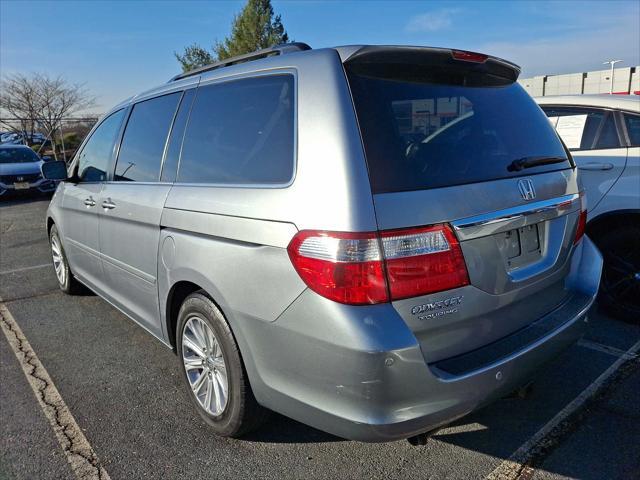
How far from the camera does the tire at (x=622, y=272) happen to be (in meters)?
3.88

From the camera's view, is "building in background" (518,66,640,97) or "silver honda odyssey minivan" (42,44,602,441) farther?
"building in background" (518,66,640,97)

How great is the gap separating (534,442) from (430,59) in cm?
192

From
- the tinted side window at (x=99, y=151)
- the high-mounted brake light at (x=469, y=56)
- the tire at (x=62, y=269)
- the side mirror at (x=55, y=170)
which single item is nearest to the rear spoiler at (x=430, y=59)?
the high-mounted brake light at (x=469, y=56)

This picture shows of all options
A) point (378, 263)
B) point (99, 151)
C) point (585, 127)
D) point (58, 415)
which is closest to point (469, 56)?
point (378, 263)

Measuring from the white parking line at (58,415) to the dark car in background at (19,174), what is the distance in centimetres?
1045

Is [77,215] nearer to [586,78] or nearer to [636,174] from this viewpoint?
[636,174]

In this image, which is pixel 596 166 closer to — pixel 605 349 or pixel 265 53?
pixel 605 349

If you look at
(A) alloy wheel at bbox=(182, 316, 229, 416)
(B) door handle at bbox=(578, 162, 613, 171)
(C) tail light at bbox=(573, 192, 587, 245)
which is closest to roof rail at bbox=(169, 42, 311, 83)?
(A) alloy wheel at bbox=(182, 316, 229, 416)

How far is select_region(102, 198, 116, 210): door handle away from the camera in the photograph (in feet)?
11.3

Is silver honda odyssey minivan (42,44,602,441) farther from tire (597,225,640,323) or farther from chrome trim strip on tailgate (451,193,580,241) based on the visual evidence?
tire (597,225,640,323)

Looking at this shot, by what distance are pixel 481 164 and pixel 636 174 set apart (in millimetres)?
2357

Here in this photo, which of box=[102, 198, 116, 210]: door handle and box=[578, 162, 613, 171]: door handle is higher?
box=[578, 162, 613, 171]: door handle

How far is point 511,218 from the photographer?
83.6 inches

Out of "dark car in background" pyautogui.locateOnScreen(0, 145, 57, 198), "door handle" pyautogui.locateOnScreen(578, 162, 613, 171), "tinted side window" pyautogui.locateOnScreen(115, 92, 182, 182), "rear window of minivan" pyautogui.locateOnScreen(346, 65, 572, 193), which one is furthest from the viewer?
"dark car in background" pyautogui.locateOnScreen(0, 145, 57, 198)
